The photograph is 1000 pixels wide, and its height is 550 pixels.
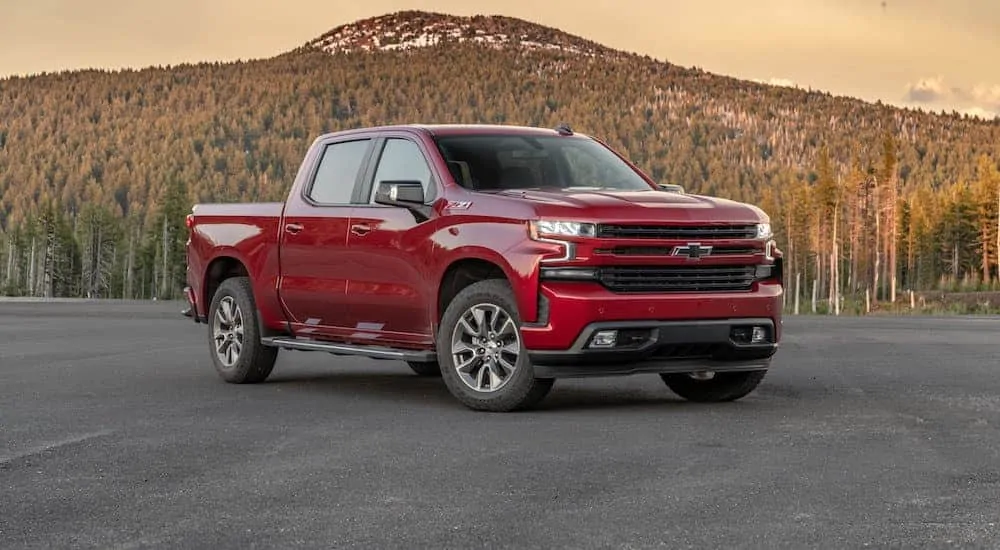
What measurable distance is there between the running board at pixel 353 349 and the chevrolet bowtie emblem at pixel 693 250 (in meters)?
2.01

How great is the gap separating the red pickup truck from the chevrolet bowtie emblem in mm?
10

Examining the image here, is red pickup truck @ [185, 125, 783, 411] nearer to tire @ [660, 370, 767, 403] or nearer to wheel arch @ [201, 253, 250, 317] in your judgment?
tire @ [660, 370, 767, 403]

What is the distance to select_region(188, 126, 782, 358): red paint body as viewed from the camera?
10.4 meters

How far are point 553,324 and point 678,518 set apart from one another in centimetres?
397

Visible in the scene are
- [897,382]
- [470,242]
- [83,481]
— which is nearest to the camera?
[83,481]

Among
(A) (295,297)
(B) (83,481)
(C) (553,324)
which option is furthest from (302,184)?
(B) (83,481)

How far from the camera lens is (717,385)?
39.0ft

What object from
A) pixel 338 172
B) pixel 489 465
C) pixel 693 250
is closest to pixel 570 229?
pixel 693 250

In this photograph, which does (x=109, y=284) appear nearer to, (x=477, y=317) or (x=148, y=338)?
(x=148, y=338)

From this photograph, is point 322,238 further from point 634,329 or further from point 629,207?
point 634,329

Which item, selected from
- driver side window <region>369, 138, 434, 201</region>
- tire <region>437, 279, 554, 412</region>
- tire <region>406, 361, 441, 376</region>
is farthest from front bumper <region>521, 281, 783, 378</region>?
tire <region>406, 361, 441, 376</region>

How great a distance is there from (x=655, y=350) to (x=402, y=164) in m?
2.78

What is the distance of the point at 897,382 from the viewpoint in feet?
46.5

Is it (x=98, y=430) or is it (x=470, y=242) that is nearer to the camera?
(x=98, y=430)
